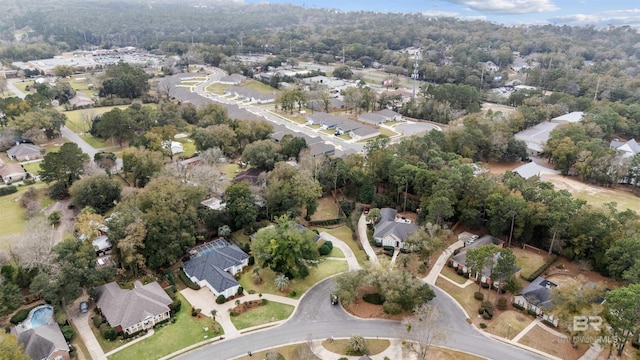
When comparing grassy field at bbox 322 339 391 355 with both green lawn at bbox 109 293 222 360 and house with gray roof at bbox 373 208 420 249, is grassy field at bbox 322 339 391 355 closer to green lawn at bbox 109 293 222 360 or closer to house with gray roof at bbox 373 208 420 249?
green lawn at bbox 109 293 222 360

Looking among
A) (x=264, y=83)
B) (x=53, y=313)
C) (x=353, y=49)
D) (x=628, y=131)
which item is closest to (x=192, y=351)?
(x=53, y=313)

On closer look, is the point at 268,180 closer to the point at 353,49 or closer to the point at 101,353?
the point at 101,353

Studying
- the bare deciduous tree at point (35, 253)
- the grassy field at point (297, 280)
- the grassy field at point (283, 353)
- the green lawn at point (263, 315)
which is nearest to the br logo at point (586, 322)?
the grassy field at point (283, 353)

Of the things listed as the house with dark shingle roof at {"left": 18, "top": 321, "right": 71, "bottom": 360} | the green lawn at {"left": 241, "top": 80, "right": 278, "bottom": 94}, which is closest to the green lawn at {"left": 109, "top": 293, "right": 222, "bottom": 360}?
the house with dark shingle roof at {"left": 18, "top": 321, "right": 71, "bottom": 360}

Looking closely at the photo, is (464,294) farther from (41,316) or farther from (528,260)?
(41,316)

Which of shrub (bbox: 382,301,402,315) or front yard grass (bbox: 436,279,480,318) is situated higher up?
shrub (bbox: 382,301,402,315)

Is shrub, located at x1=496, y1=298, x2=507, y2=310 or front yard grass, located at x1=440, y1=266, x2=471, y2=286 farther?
front yard grass, located at x1=440, y1=266, x2=471, y2=286

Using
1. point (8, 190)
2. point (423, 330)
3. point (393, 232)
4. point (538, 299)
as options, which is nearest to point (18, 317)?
point (8, 190)
